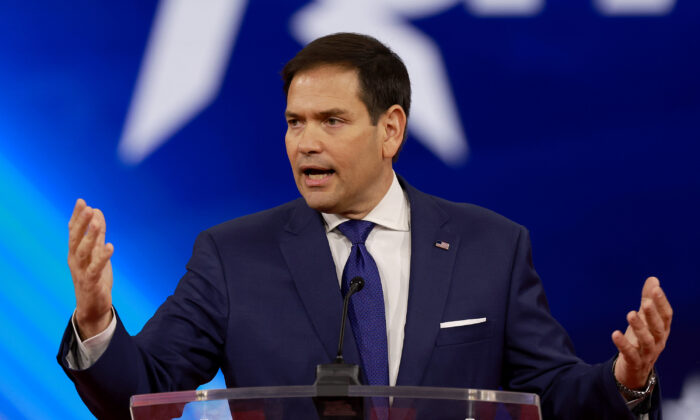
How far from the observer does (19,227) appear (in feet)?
10.0

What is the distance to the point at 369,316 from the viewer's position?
2.10m

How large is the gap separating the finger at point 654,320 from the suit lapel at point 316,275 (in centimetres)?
64

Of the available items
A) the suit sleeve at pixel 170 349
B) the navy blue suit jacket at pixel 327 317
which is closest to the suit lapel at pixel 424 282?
the navy blue suit jacket at pixel 327 317

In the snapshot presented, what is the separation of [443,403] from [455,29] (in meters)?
1.81

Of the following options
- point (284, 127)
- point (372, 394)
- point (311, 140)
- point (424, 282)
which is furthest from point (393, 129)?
point (372, 394)

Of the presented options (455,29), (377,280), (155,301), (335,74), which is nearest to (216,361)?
(377,280)

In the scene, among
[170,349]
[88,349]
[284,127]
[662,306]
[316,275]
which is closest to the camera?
[662,306]

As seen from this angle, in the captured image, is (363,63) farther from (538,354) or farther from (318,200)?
(538,354)

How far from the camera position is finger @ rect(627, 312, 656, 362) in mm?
1680

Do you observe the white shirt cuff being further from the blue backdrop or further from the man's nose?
the blue backdrop

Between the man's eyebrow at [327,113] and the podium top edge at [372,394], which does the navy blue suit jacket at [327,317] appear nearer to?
the man's eyebrow at [327,113]

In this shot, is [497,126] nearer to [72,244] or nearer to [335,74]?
[335,74]

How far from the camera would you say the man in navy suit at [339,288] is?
6.78 ft

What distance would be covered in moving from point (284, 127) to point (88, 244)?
1.48m
